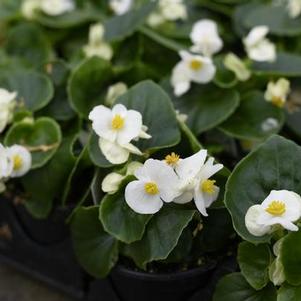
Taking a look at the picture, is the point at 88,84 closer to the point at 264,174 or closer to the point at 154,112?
the point at 154,112

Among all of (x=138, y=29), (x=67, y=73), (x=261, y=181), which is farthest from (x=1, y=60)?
(x=261, y=181)

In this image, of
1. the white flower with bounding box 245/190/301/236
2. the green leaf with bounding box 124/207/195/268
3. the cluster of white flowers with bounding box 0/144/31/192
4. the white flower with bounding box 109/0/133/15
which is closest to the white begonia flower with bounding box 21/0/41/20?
the white flower with bounding box 109/0/133/15

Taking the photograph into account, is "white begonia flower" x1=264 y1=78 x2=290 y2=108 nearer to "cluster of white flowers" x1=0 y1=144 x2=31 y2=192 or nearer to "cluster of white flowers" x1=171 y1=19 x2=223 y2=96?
"cluster of white flowers" x1=171 y1=19 x2=223 y2=96

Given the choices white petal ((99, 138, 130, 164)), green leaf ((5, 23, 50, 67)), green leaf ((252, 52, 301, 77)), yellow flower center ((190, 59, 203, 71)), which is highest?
white petal ((99, 138, 130, 164))

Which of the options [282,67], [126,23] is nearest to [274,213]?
[282,67]

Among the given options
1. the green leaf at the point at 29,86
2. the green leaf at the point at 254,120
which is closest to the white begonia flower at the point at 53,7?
the green leaf at the point at 29,86

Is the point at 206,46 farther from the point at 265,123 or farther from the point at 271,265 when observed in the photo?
the point at 271,265
